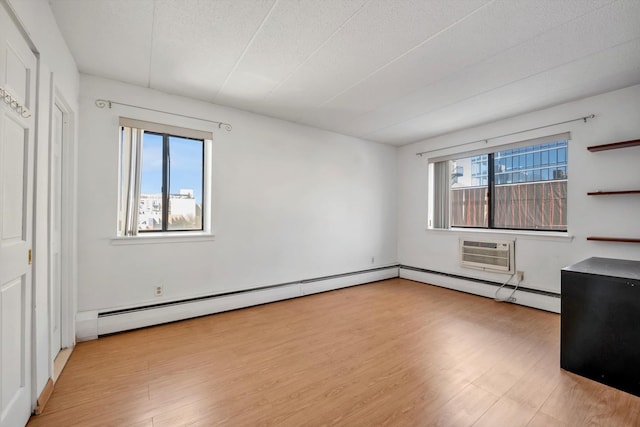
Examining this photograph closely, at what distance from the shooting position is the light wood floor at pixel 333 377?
5.57ft

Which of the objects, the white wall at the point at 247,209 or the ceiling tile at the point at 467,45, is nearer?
the ceiling tile at the point at 467,45

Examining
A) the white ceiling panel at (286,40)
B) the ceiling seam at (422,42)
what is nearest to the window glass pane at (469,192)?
the ceiling seam at (422,42)

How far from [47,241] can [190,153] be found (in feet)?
6.05

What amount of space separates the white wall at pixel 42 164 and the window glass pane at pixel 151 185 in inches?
45.6

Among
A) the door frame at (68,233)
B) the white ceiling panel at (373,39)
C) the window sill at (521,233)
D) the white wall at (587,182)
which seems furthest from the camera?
the window sill at (521,233)

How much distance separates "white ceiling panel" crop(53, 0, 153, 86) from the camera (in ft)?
6.10

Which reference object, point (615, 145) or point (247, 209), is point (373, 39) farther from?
point (615, 145)

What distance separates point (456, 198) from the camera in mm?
4793

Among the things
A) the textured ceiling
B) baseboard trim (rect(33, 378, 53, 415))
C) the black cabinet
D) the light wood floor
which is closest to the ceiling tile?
the textured ceiling

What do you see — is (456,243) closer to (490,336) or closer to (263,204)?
(490,336)

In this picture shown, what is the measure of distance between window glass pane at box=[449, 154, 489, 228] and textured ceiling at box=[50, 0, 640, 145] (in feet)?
4.00

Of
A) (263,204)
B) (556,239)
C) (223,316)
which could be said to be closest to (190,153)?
(263,204)

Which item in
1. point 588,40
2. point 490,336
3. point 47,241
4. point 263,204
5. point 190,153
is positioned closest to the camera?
point 47,241

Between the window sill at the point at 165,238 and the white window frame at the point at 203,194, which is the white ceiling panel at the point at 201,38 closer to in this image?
the white window frame at the point at 203,194
